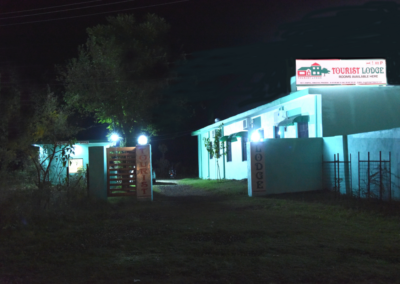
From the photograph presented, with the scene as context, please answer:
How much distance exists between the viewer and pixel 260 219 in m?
9.44

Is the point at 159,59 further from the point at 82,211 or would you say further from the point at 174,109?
the point at 82,211

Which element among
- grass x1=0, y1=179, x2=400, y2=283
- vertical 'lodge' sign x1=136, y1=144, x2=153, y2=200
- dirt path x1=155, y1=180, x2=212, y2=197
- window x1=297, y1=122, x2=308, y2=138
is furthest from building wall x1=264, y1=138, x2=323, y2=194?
vertical 'lodge' sign x1=136, y1=144, x2=153, y2=200

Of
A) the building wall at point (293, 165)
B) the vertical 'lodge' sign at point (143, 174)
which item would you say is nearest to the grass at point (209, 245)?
the vertical 'lodge' sign at point (143, 174)

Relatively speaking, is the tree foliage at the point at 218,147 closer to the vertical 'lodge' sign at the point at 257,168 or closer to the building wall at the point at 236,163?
the building wall at the point at 236,163

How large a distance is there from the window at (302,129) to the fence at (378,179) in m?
4.70

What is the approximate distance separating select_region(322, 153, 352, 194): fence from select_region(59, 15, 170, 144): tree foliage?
11687 millimetres

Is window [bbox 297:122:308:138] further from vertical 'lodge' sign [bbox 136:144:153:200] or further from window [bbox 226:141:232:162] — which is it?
window [bbox 226:141:232:162]

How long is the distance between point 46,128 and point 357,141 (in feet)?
32.4

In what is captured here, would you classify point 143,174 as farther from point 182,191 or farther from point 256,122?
point 256,122

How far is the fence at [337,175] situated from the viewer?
42.9ft

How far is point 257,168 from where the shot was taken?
14.4 meters

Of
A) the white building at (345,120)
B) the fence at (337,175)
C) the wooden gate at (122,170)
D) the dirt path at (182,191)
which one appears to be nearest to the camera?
the white building at (345,120)

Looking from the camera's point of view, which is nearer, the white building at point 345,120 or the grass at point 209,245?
the grass at point 209,245

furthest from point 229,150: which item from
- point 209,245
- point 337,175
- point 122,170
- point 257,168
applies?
point 209,245
